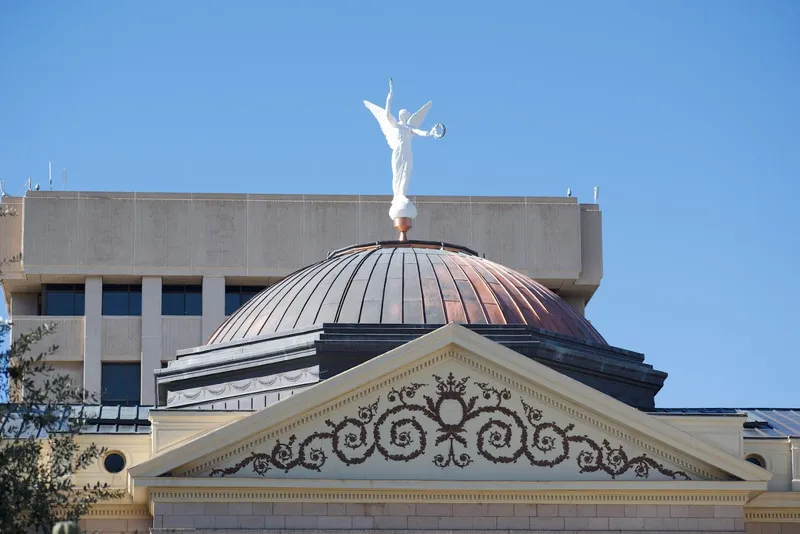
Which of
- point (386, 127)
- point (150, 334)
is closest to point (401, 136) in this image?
point (386, 127)

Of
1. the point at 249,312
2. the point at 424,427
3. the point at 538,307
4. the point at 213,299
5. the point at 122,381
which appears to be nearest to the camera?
the point at 424,427

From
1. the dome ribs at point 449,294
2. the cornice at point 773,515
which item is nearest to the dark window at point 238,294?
the dome ribs at point 449,294

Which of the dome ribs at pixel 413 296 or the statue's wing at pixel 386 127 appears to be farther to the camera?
the statue's wing at pixel 386 127

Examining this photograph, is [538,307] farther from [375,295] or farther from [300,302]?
[300,302]

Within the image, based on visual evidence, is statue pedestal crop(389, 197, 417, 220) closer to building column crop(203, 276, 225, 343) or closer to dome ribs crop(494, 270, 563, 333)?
dome ribs crop(494, 270, 563, 333)

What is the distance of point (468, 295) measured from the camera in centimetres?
6028

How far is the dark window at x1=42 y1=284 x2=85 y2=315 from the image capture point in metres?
99.4

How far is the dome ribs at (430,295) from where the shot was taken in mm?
59312

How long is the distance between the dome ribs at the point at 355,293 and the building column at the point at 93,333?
35184 mm

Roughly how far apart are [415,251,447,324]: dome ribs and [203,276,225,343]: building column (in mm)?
37066

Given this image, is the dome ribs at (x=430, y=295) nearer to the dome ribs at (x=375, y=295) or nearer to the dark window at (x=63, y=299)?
the dome ribs at (x=375, y=295)

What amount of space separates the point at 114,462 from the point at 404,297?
29.9 feet

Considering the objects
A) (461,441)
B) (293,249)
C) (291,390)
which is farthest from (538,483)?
(293,249)

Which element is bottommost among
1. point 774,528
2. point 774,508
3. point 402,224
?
point 774,528
